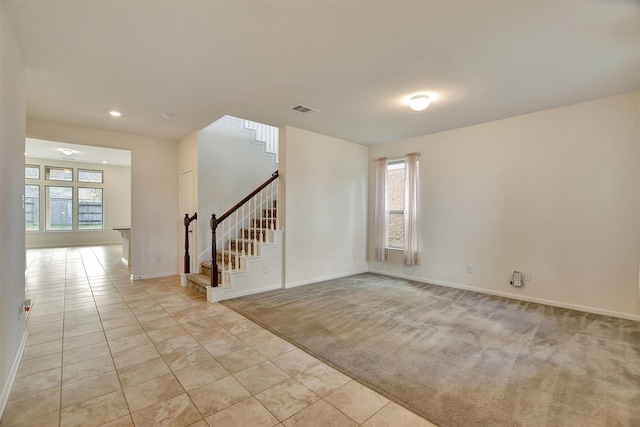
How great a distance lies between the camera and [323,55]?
256 centimetres

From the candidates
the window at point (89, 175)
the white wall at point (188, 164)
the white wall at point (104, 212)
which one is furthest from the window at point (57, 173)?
the white wall at point (188, 164)

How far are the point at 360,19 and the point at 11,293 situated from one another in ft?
11.1

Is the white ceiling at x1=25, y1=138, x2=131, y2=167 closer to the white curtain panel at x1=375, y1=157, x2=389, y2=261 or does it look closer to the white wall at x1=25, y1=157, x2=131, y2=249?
the white wall at x1=25, y1=157, x2=131, y2=249

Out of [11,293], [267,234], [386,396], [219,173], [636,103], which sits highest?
[636,103]

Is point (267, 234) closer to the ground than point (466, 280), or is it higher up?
higher up

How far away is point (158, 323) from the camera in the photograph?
320cm

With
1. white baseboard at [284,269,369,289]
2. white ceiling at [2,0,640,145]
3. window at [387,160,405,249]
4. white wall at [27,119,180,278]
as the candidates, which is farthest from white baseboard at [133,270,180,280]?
window at [387,160,405,249]

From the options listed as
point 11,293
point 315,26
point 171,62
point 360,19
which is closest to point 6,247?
point 11,293

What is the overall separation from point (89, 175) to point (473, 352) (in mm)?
12453

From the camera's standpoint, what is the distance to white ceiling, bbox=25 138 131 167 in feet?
23.5

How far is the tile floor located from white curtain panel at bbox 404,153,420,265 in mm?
3205

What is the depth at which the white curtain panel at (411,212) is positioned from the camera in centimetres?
515

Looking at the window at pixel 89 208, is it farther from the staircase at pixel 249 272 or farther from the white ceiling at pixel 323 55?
the staircase at pixel 249 272

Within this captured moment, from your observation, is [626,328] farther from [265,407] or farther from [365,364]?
[265,407]
